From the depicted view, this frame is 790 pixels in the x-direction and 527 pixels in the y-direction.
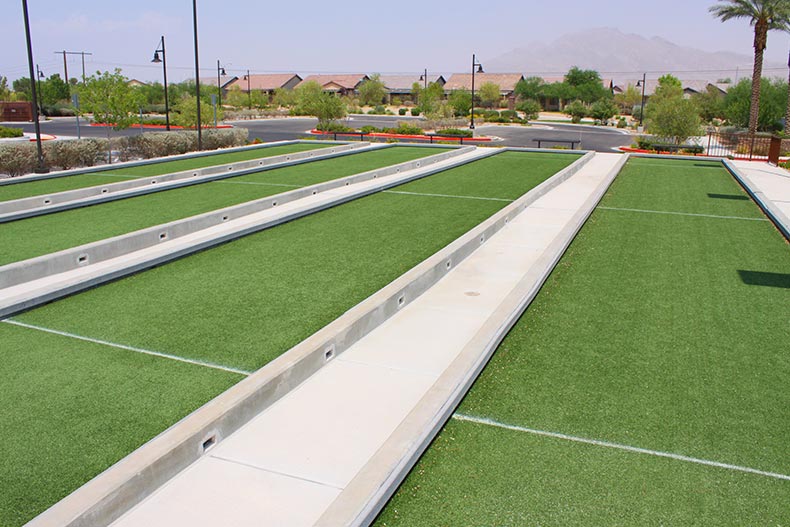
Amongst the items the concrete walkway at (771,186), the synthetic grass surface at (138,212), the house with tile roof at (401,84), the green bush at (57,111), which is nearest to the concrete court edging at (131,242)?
the synthetic grass surface at (138,212)

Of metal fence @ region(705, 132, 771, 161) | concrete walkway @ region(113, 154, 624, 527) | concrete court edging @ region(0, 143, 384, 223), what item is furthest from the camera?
metal fence @ region(705, 132, 771, 161)

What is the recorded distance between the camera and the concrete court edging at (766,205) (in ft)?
45.1

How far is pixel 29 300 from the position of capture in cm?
815

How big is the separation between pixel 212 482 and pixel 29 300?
4811 mm

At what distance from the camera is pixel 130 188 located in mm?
17734

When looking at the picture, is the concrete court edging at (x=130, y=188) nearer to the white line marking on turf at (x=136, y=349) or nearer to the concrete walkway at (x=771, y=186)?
the white line marking on turf at (x=136, y=349)

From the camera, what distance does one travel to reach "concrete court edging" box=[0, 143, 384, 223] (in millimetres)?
A: 14461

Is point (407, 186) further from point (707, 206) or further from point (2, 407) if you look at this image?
point (2, 407)

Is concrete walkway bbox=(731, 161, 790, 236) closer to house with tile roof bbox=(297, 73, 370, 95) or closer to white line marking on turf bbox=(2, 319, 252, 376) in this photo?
white line marking on turf bbox=(2, 319, 252, 376)

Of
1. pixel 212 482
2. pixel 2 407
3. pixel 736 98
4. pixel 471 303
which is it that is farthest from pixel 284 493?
pixel 736 98

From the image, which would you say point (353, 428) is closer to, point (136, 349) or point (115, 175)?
point (136, 349)

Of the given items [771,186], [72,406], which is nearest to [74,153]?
[72,406]

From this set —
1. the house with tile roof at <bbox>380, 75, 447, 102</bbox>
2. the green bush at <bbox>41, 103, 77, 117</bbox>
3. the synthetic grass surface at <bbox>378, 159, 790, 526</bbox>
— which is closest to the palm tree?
the synthetic grass surface at <bbox>378, 159, 790, 526</bbox>

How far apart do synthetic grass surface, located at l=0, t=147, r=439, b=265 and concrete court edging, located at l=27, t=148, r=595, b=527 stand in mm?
6412
